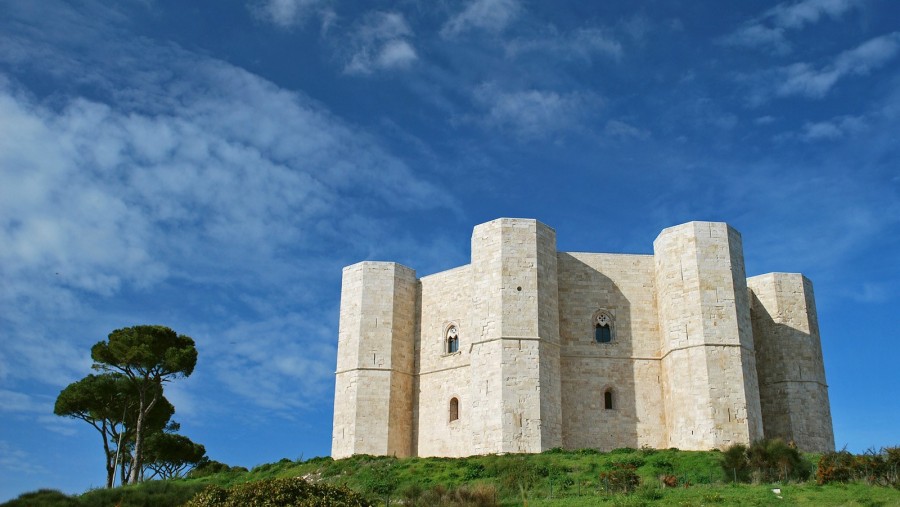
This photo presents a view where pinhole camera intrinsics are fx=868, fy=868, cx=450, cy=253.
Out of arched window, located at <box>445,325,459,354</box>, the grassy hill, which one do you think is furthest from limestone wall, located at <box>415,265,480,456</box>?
the grassy hill

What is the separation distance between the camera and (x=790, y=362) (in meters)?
28.2

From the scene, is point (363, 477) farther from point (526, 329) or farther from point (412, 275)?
point (412, 275)

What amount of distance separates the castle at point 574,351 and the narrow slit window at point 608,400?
0.07 metres

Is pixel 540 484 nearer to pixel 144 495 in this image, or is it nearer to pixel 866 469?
pixel 866 469

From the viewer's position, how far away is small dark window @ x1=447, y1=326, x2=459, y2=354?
2844 cm

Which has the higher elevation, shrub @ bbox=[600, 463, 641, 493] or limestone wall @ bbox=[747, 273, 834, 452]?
limestone wall @ bbox=[747, 273, 834, 452]

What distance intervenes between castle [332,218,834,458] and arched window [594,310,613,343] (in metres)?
0.05

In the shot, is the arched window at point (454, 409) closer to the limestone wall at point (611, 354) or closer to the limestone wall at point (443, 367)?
the limestone wall at point (443, 367)

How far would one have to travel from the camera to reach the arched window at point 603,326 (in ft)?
90.4

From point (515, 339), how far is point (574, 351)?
8.70ft

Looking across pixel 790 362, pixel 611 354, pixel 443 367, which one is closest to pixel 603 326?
pixel 611 354

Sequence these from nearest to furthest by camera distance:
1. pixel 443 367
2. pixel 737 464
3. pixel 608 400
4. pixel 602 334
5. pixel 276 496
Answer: pixel 276 496 < pixel 737 464 < pixel 608 400 < pixel 602 334 < pixel 443 367

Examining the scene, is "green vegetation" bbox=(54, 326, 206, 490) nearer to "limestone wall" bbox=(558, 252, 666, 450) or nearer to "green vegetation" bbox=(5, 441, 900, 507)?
"green vegetation" bbox=(5, 441, 900, 507)

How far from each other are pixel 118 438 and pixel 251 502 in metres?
22.5
